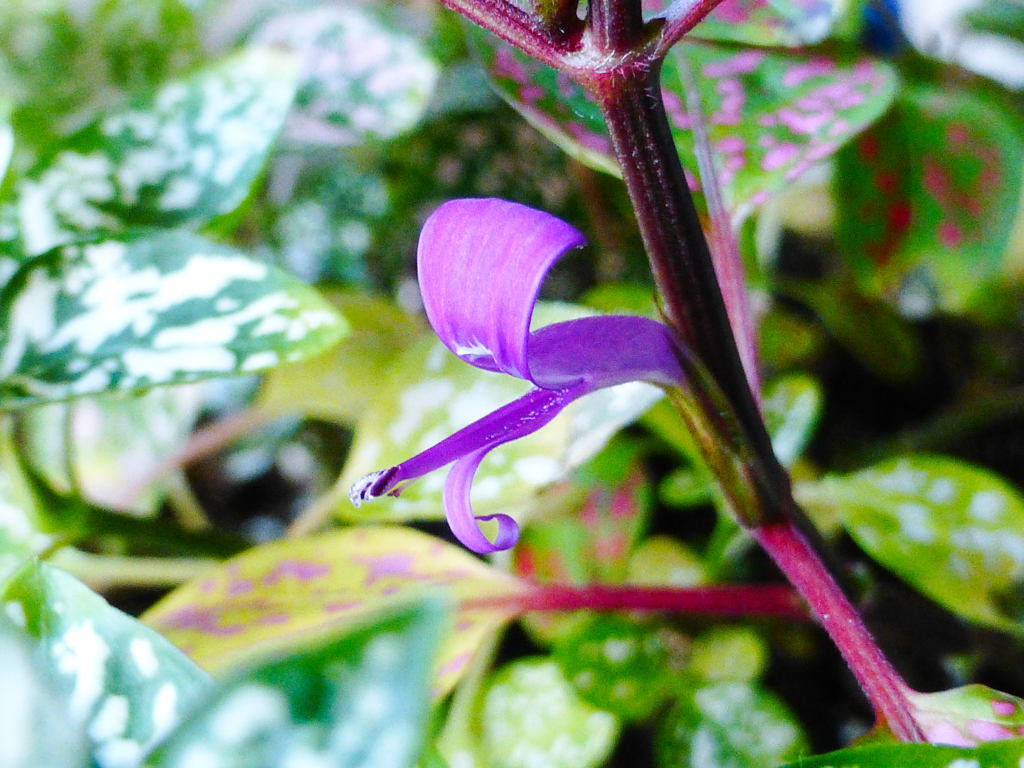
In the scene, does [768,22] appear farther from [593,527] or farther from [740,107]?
[593,527]

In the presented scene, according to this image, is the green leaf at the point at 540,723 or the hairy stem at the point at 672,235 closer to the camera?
the hairy stem at the point at 672,235

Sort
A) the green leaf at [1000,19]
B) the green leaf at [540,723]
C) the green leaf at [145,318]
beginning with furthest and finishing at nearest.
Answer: the green leaf at [1000,19] → the green leaf at [540,723] → the green leaf at [145,318]

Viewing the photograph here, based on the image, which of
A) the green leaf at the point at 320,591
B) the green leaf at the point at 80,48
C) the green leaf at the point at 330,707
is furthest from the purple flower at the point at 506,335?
the green leaf at the point at 80,48

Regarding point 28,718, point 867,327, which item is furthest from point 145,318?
point 867,327

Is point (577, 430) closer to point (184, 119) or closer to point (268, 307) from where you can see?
point (268, 307)

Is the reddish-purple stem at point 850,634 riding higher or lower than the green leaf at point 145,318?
lower

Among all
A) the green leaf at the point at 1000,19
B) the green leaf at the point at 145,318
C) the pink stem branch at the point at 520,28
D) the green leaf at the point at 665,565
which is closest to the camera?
the pink stem branch at the point at 520,28

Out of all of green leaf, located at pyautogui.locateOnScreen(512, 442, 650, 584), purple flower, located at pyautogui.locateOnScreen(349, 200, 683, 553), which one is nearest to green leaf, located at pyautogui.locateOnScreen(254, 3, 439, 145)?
green leaf, located at pyautogui.locateOnScreen(512, 442, 650, 584)

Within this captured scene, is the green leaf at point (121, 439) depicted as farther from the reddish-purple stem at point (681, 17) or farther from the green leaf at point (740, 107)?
the reddish-purple stem at point (681, 17)
